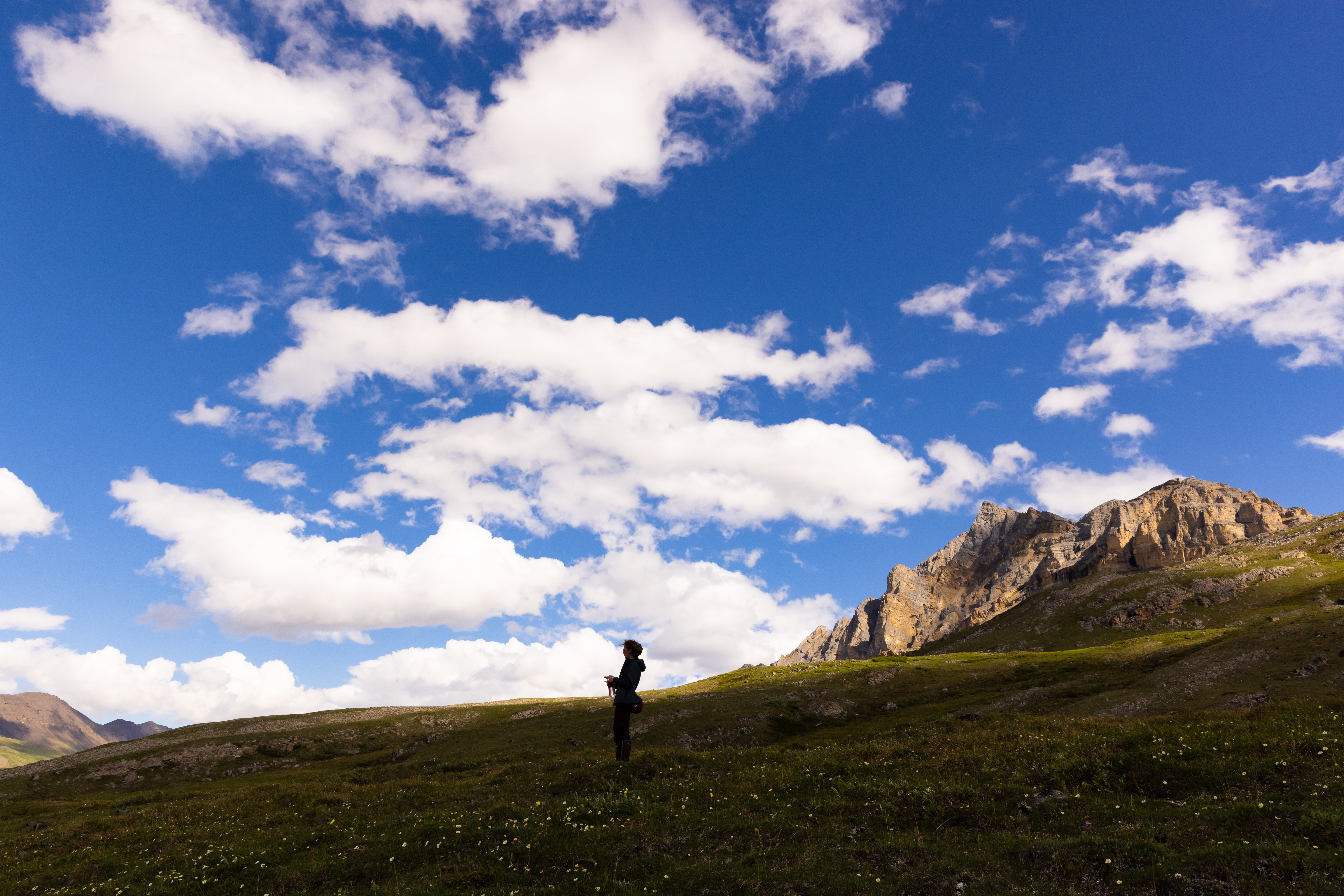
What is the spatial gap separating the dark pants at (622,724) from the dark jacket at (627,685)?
36cm

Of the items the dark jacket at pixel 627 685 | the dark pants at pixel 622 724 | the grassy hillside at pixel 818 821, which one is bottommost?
the grassy hillside at pixel 818 821

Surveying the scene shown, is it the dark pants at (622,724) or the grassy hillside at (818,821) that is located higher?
the dark pants at (622,724)

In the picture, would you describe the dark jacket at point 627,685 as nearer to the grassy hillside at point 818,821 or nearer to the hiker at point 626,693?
the hiker at point 626,693

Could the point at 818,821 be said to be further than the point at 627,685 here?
No

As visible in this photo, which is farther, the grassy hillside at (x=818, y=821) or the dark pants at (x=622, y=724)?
the dark pants at (x=622, y=724)

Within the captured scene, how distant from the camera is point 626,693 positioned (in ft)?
84.1

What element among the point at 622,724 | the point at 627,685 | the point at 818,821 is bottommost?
the point at 818,821

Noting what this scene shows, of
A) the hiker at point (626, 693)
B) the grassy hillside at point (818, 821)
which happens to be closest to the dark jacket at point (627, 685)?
the hiker at point (626, 693)

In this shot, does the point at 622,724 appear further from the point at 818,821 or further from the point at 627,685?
the point at 818,821

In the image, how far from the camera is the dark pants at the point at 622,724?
26016 mm

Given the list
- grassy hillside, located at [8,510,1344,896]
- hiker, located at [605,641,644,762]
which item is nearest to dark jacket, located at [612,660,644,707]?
hiker, located at [605,641,644,762]

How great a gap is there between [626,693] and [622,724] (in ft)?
5.10

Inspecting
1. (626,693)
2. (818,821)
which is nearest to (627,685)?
(626,693)

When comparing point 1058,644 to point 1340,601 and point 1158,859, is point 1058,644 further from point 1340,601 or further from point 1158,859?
point 1158,859
